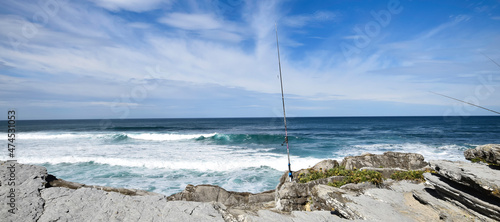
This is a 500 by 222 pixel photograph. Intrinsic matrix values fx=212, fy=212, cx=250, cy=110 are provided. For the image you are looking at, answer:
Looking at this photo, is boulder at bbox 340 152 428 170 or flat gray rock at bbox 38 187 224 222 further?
boulder at bbox 340 152 428 170

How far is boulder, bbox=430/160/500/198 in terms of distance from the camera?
485cm

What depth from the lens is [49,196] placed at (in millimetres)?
6270

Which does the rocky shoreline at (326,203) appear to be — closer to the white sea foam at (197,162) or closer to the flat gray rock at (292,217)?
the flat gray rock at (292,217)

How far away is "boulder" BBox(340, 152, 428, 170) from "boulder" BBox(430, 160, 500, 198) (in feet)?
20.2

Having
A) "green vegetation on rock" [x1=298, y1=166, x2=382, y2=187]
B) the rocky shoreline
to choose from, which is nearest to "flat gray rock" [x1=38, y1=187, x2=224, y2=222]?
the rocky shoreline

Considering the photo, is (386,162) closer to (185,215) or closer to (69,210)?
(185,215)

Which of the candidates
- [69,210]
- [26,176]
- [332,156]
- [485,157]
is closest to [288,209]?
[485,157]

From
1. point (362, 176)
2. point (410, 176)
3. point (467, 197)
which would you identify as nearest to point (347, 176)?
point (362, 176)

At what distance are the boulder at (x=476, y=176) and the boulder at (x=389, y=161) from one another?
615 cm

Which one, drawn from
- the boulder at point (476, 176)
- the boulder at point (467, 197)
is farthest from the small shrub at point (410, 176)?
the boulder at point (476, 176)

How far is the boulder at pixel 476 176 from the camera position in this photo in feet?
15.9

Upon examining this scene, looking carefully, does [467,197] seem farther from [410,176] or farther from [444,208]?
[410,176]

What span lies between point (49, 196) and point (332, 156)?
2143 centimetres

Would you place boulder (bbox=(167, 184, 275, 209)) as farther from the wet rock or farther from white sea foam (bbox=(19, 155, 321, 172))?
white sea foam (bbox=(19, 155, 321, 172))
